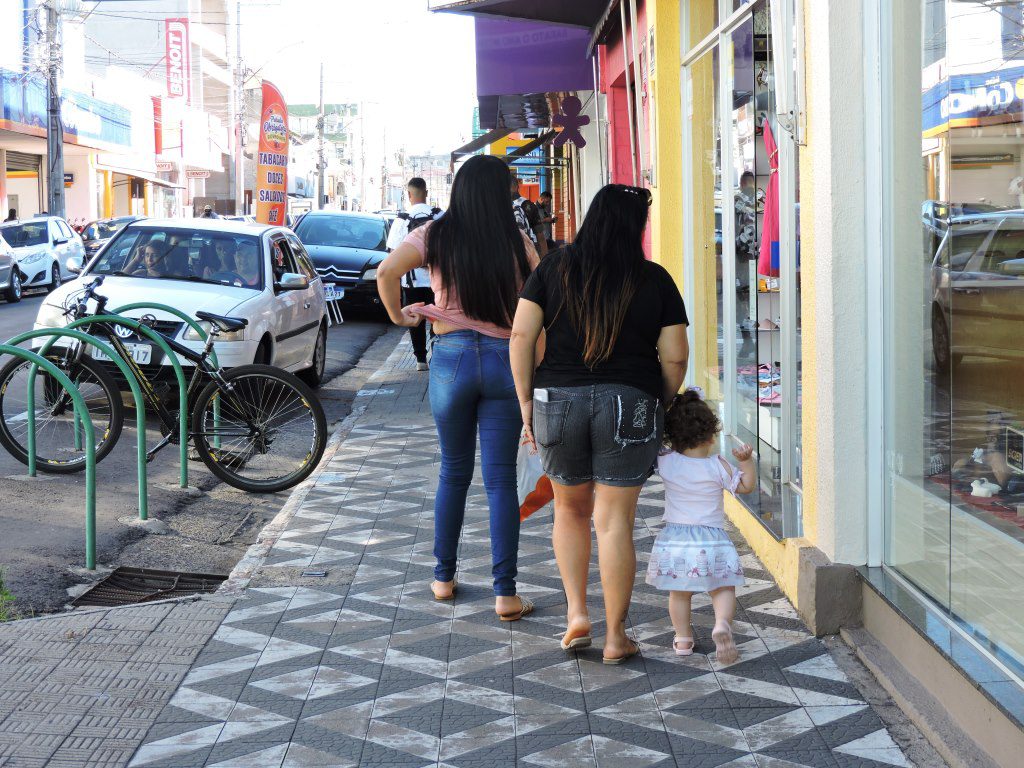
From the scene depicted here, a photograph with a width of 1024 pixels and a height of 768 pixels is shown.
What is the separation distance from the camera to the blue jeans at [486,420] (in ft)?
17.3

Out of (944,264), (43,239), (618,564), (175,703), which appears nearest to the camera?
(944,264)

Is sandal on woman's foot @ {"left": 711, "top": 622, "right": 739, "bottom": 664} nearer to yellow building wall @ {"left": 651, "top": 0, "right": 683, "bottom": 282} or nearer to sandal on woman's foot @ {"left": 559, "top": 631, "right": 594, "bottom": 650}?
sandal on woman's foot @ {"left": 559, "top": 631, "right": 594, "bottom": 650}

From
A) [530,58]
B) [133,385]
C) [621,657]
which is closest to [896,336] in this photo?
[621,657]

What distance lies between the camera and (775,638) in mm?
4969

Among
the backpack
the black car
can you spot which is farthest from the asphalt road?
the black car

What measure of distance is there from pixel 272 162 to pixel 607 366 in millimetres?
17896

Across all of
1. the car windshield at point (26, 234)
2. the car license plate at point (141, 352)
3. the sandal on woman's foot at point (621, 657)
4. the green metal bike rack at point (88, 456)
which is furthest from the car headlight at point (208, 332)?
the car windshield at point (26, 234)

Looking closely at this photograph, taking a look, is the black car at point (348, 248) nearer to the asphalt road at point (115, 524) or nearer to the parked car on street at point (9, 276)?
the parked car on street at point (9, 276)

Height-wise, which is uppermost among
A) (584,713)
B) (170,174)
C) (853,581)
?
(170,174)

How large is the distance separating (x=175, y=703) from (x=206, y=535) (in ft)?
10.2

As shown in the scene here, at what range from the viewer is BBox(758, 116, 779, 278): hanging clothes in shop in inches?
245

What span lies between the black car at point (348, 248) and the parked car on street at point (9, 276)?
6020 mm

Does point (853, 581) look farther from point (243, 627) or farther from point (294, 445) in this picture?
point (294, 445)

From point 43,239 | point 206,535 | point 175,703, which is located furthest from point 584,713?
point 43,239
